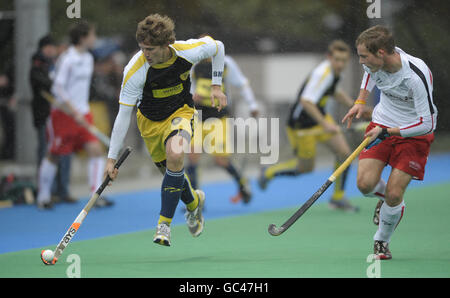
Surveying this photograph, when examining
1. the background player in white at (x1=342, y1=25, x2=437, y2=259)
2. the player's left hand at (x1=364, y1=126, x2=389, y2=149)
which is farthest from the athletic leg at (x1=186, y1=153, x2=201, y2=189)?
the player's left hand at (x1=364, y1=126, x2=389, y2=149)

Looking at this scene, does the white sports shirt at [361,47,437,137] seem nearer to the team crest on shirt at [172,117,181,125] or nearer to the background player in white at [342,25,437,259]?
the background player in white at [342,25,437,259]

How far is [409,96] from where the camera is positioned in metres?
5.86

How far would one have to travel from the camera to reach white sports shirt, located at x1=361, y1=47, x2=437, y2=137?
18.8ft

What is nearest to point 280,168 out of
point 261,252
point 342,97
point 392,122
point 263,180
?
point 263,180

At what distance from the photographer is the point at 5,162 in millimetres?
14070

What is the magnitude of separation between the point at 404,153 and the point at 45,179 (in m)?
4.88

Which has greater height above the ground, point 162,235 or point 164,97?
point 164,97

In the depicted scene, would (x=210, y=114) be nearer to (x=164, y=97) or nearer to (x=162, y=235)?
(x=164, y=97)

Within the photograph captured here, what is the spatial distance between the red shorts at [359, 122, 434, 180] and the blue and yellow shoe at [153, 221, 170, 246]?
1525 millimetres

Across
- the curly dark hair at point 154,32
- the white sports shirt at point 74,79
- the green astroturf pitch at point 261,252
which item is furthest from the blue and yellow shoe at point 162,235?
the white sports shirt at point 74,79

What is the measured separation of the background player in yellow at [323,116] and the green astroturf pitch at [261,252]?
695mm

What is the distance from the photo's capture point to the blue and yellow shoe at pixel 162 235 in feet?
19.0
